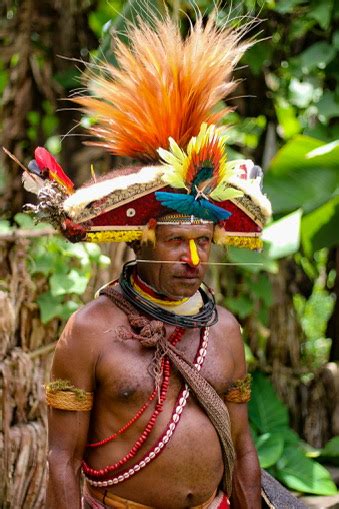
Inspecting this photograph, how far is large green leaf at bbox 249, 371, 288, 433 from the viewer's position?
5215 mm

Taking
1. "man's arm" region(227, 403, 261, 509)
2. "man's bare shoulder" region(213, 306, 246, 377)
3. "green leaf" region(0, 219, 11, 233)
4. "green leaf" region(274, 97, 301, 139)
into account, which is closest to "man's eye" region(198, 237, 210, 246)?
"man's bare shoulder" region(213, 306, 246, 377)

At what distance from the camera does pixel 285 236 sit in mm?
4750

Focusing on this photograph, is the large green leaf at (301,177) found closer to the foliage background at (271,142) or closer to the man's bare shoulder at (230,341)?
the foliage background at (271,142)

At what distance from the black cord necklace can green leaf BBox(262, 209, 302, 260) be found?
5.68ft

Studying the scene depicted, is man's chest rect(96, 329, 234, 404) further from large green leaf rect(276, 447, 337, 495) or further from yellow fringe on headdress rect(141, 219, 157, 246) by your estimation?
large green leaf rect(276, 447, 337, 495)

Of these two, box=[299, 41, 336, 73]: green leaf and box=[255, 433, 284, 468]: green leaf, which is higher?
box=[299, 41, 336, 73]: green leaf

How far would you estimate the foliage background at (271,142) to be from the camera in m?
A: 4.94

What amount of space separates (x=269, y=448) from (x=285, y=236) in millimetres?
1190

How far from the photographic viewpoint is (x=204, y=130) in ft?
9.09

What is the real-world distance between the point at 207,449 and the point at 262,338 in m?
2.80

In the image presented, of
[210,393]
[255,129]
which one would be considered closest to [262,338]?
[255,129]

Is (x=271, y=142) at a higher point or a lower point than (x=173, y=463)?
higher

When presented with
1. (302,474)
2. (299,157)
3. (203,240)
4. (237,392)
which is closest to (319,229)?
(299,157)

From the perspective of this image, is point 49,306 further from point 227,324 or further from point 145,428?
point 145,428
